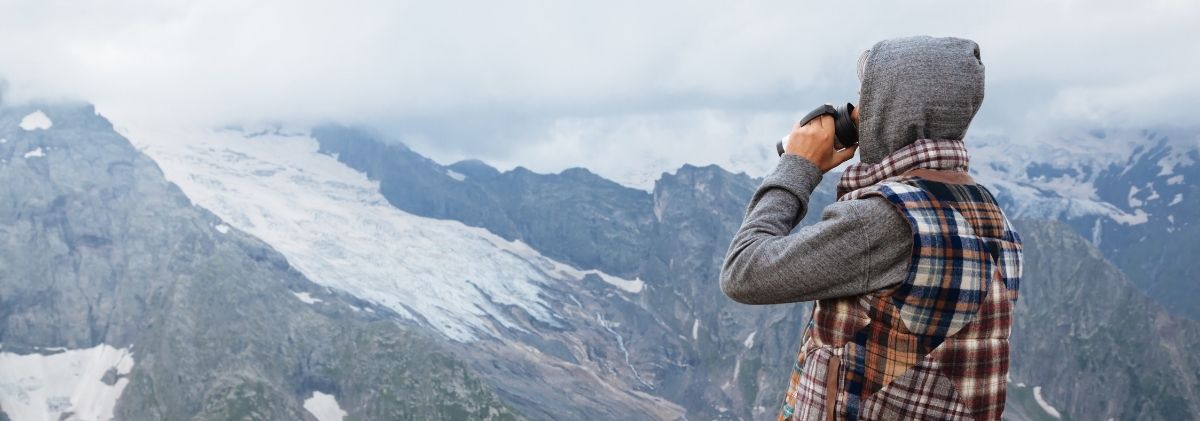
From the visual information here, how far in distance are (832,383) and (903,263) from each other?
655 millimetres

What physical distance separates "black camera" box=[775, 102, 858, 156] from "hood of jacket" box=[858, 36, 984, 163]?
0.99 feet

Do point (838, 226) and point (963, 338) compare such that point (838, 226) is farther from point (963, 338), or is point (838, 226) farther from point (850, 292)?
point (963, 338)

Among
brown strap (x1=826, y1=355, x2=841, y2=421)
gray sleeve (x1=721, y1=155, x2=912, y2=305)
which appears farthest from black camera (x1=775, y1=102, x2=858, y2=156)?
brown strap (x1=826, y1=355, x2=841, y2=421)

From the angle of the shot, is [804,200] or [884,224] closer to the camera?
[884,224]

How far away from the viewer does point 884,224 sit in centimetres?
412

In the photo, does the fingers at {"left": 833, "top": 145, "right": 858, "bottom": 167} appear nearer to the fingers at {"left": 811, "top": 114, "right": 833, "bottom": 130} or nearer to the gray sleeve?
the fingers at {"left": 811, "top": 114, "right": 833, "bottom": 130}

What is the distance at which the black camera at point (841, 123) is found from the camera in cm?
486

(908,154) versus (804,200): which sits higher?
(908,154)

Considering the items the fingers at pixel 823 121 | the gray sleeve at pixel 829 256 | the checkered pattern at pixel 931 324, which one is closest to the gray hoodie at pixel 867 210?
the gray sleeve at pixel 829 256

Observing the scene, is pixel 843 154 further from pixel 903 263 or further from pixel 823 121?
pixel 903 263

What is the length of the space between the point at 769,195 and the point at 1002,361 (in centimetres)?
136

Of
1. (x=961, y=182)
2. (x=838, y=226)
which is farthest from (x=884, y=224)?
(x=961, y=182)

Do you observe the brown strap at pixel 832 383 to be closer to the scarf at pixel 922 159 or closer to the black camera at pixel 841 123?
the scarf at pixel 922 159

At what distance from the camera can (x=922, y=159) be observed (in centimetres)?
433
